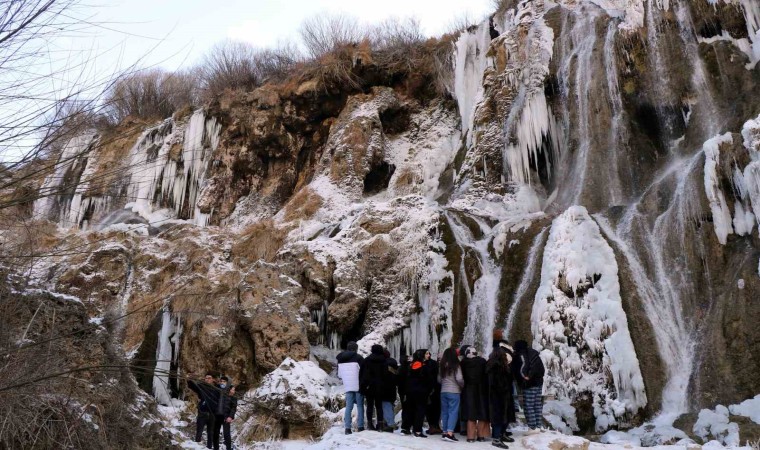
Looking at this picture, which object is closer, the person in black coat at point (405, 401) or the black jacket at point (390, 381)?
the person in black coat at point (405, 401)

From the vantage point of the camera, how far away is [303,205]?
70.3 ft

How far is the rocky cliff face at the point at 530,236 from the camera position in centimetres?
1073

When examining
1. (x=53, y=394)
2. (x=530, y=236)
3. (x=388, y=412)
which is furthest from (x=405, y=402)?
(x=530, y=236)

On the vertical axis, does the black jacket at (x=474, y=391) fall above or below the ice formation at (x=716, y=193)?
below

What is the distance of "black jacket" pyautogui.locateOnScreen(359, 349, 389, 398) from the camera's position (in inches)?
333

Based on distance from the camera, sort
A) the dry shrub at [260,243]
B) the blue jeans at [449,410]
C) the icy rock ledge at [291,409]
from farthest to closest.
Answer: the dry shrub at [260,243] < the icy rock ledge at [291,409] < the blue jeans at [449,410]

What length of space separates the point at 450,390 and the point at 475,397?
32cm

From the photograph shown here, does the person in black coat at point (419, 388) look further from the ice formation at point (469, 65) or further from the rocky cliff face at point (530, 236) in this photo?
the ice formation at point (469, 65)

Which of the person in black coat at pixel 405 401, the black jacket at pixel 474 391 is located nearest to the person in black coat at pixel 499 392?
the black jacket at pixel 474 391

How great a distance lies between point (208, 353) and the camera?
47.0ft

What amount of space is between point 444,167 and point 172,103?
17733 mm

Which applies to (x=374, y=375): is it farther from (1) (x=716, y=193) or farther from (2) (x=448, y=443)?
(1) (x=716, y=193)

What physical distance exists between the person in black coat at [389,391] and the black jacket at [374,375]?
0.04 m

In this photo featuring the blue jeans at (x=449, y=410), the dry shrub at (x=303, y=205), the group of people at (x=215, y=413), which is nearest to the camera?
the blue jeans at (x=449, y=410)
